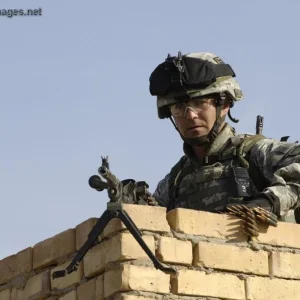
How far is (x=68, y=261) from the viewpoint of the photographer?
9.97m

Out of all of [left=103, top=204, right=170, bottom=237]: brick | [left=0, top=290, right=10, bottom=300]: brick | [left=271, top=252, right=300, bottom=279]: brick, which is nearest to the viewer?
[left=103, top=204, right=170, bottom=237]: brick

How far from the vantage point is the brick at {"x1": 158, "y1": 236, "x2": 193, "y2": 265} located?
9.47 m

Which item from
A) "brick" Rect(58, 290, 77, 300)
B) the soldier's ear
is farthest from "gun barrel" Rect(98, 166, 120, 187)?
the soldier's ear

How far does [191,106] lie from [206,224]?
1.71 meters

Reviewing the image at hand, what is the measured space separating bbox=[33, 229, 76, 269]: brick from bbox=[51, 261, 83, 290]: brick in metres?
0.10

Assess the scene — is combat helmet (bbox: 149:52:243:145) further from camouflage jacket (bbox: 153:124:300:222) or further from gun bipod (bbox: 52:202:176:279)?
gun bipod (bbox: 52:202:176:279)

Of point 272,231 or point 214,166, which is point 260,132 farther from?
point 272,231

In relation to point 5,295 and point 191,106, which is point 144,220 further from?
point 191,106

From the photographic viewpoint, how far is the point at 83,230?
9797mm

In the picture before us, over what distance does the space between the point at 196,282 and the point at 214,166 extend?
182 centimetres

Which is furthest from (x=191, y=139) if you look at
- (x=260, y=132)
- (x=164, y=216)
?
(x=164, y=216)

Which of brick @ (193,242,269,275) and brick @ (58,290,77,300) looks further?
brick @ (58,290,77,300)

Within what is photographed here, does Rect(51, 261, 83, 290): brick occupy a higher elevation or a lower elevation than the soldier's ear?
lower

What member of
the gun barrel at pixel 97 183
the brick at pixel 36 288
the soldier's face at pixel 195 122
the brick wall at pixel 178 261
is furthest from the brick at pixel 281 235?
the brick at pixel 36 288
